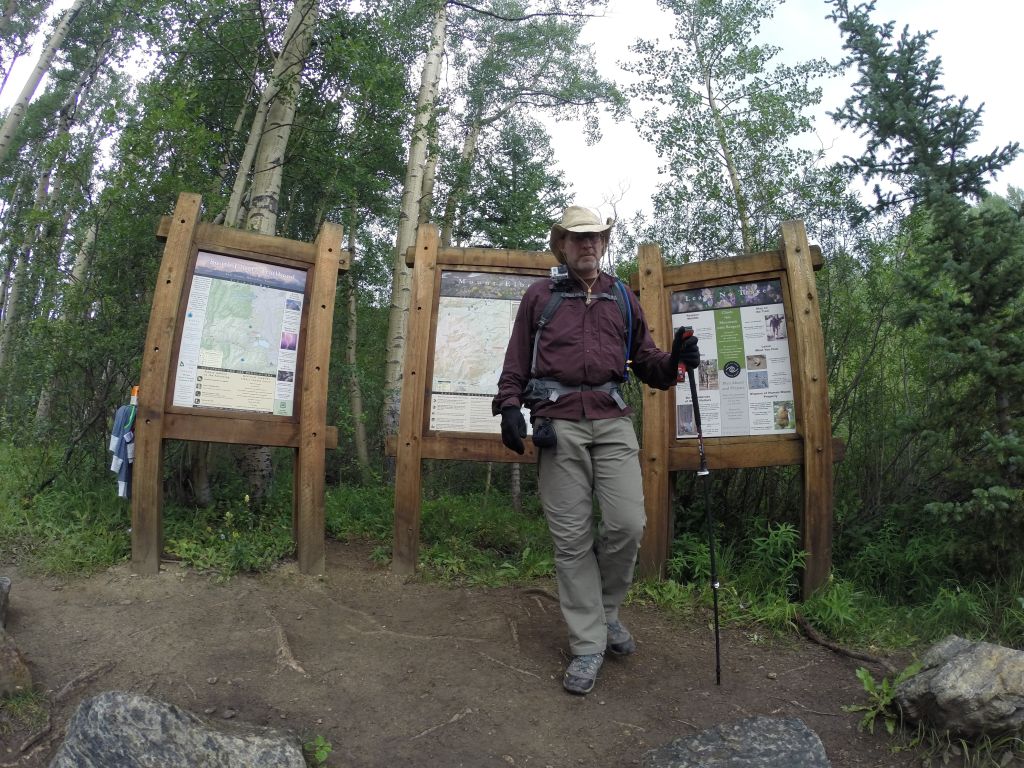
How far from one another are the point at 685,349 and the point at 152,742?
301cm

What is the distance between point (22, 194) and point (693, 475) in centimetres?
2293

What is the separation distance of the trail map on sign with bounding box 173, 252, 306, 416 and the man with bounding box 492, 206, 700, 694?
2125mm

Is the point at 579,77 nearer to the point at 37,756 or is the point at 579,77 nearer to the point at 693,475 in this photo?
the point at 693,475

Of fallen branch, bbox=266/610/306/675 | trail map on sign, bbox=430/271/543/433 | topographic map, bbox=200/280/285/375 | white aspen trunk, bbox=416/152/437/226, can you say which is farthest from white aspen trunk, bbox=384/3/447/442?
fallen branch, bbox=266/610/306/675

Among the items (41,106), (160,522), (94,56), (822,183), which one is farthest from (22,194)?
(822,183)

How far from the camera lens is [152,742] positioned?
2.61 meters

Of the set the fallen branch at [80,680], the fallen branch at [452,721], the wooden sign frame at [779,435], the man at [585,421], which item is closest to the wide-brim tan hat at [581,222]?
the man at [585,421]

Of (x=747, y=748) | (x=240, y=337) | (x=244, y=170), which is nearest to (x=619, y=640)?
(x=747, y=748)

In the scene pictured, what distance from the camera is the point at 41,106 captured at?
782 inches

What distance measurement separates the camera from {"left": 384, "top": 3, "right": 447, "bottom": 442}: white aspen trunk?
10.2 meters

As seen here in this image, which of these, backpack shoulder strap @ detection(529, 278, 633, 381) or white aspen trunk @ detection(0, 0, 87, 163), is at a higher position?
white aspen trunk @ detection(0, 0, 87, 163)

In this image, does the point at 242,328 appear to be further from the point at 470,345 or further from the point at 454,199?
the point at 454,199

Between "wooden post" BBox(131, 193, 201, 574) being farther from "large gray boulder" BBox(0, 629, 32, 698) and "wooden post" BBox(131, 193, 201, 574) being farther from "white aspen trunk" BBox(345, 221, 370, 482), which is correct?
"white aspen trunk" BBox(345, 221, 370, 482)

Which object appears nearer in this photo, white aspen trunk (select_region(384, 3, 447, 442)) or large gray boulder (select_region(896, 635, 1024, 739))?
large gray boulder (select_region(896, 635, 1024, 739))
